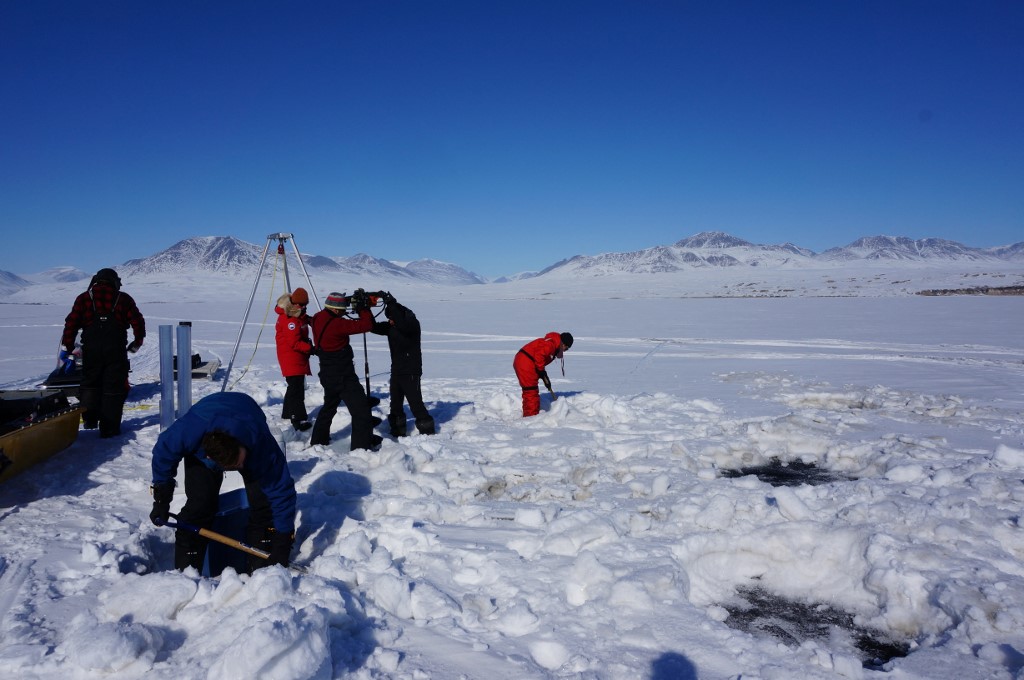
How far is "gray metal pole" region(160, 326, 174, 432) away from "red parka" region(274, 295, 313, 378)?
3.96 feet

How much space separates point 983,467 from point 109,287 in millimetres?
7726

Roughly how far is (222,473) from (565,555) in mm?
2111

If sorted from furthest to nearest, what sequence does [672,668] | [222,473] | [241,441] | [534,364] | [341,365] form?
[534,364]
[341,365]
[222,473]
[241,441]
[672,668]

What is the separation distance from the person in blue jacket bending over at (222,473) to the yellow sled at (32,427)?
A: 1.70 metres

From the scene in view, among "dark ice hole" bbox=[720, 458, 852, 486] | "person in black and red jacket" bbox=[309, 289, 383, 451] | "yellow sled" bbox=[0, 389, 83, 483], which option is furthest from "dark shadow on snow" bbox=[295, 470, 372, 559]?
"dark ice hole" bbox=[720, 458, 852, 486]

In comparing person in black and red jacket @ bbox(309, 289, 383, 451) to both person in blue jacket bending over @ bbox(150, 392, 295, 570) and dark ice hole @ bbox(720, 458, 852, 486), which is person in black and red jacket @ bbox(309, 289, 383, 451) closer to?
person in blue jacket bending over @ bbox(150, 392, 295, 570)

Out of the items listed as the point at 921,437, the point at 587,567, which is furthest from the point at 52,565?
the point at 921,437

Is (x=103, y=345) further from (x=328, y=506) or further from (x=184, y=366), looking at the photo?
(x=328, y=506)

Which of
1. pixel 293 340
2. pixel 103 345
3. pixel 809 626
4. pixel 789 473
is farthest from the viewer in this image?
pixel 293 340

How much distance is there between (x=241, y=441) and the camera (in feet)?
11.3

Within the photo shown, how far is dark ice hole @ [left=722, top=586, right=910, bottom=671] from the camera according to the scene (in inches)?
123

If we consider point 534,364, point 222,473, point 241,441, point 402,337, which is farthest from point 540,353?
point 241,441

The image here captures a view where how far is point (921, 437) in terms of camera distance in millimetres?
6637

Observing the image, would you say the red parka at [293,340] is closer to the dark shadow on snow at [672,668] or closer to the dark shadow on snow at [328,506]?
the dark shadow on snow at [328,506]
